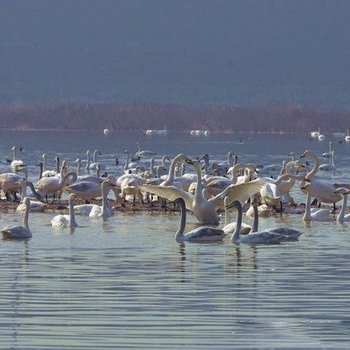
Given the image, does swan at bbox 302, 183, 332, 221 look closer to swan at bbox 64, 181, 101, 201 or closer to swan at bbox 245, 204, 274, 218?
swan at bbox 245, 204, 274, 218

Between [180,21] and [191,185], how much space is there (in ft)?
324

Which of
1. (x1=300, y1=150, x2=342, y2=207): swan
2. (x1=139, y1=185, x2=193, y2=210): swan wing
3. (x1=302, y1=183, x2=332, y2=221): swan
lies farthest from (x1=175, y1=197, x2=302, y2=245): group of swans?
(x1=300, y1=150, x2=342, y2=207): swan

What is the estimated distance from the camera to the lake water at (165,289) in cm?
1138

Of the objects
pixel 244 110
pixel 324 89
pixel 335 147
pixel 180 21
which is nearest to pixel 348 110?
pixel 244 110

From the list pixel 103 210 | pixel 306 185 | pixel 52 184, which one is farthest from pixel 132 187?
pixel 306 185

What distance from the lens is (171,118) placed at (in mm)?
83375

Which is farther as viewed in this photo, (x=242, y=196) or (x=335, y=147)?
(x=335, y=147)

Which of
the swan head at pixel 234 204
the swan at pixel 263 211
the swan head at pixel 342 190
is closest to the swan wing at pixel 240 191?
the swan head at pixel 234 204

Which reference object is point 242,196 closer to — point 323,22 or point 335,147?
point 335,147

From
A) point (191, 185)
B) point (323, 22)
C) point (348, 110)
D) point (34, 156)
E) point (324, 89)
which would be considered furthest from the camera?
point (323, 22)

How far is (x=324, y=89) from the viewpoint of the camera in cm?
10181

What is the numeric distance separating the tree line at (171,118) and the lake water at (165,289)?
185 ft

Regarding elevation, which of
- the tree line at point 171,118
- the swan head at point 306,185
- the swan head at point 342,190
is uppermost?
the swan head at point 306,185

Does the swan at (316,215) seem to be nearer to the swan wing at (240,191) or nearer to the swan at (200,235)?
the swan wing at (240,191)
